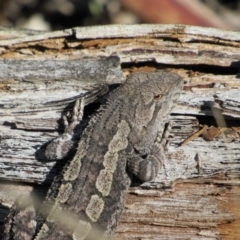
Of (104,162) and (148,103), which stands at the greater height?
(148,103)

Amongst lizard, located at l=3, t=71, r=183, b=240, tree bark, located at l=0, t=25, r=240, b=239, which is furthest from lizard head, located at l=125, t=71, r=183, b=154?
tree bark, located at l=0, t=25, r=240, b=239

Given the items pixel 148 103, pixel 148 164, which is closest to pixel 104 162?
pixel 148 164

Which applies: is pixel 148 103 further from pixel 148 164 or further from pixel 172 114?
pixel 148 164

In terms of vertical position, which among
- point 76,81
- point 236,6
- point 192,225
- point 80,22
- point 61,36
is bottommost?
point 192,225

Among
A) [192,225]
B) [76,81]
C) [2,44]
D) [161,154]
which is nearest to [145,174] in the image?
[161,154]

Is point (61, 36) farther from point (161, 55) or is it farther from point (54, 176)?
point (54, 176)

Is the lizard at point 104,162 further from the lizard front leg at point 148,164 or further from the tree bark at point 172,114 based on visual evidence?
the tree bark at point 172,114
